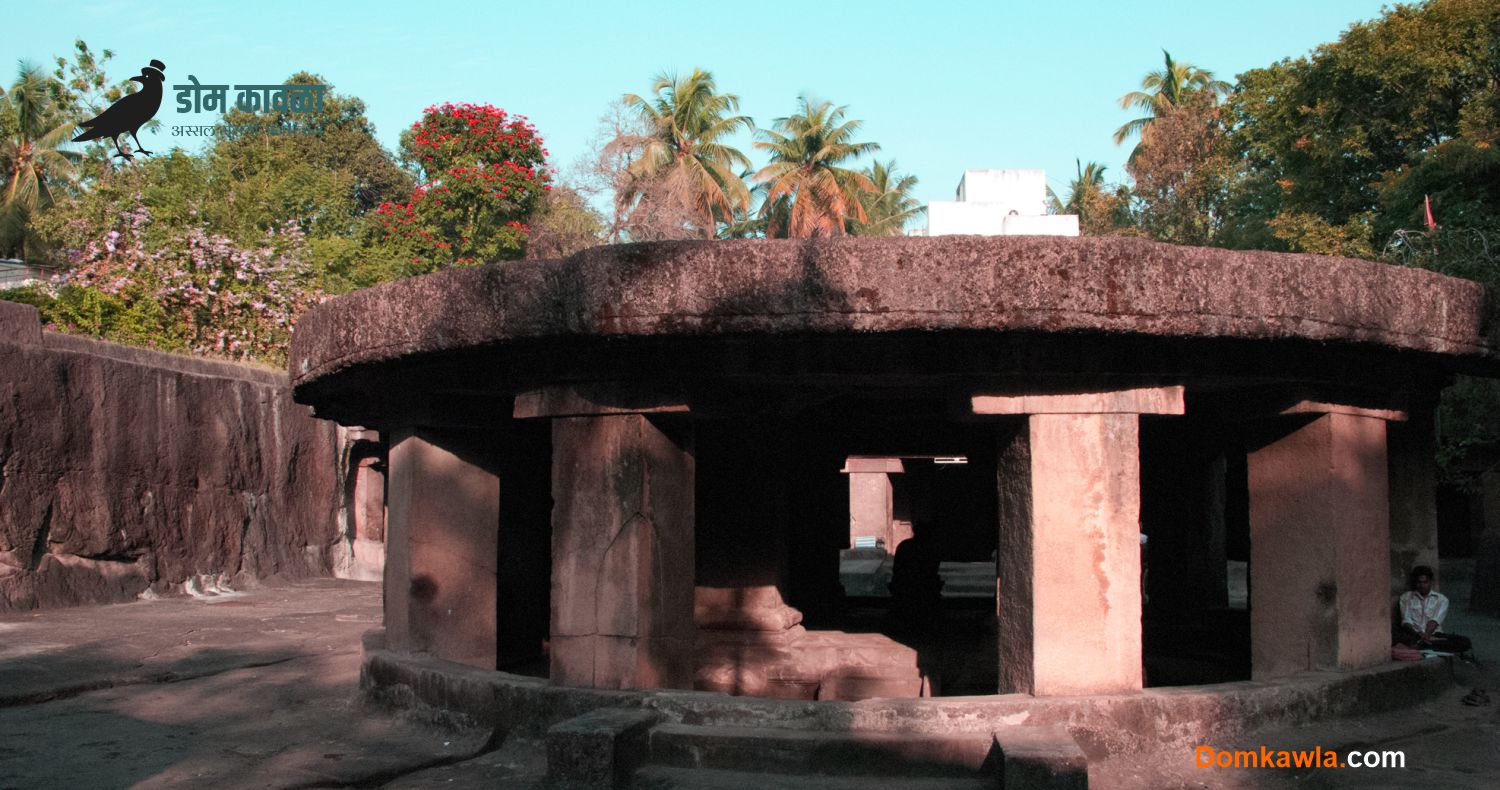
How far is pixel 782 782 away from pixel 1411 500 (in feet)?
14.0

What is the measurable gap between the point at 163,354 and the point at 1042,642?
11.9 metres

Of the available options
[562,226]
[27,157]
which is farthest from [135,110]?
[27,157]

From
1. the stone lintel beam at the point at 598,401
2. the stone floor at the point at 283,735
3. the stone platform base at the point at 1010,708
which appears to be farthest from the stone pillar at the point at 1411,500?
the stone lintel beam at the point at 598,401

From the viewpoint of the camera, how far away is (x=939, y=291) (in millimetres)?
4469

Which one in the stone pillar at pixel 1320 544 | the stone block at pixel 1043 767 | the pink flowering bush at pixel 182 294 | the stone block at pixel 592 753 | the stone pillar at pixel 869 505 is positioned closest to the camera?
the stone block at pixel 1043 767

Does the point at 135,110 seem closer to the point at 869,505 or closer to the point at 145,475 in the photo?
the point at 145,475

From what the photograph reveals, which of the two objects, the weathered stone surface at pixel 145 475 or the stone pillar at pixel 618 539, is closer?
the stone pillar at pixel 618 539

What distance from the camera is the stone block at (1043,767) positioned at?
161 inches

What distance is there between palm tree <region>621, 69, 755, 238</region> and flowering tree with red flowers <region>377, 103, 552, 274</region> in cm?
435

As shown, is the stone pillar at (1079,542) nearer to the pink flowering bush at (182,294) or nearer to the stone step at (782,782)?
the stone step at (782,782)

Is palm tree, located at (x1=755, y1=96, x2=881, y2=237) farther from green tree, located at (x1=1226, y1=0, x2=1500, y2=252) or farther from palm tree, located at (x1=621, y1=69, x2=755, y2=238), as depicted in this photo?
green tree, located at (x1=1226, y1=0, x2=1500, y2=252)

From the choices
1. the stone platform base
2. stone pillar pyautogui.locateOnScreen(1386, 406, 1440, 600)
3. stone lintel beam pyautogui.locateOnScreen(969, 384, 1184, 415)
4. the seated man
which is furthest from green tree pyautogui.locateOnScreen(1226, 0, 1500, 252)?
stone lintel beam pyautogui.locateOnScreen(969, 384, 1184, 415)

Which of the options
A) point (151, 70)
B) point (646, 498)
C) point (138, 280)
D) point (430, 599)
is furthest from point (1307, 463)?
point (151, 70)

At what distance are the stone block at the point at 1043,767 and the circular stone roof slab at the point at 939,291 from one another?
1457 mm
